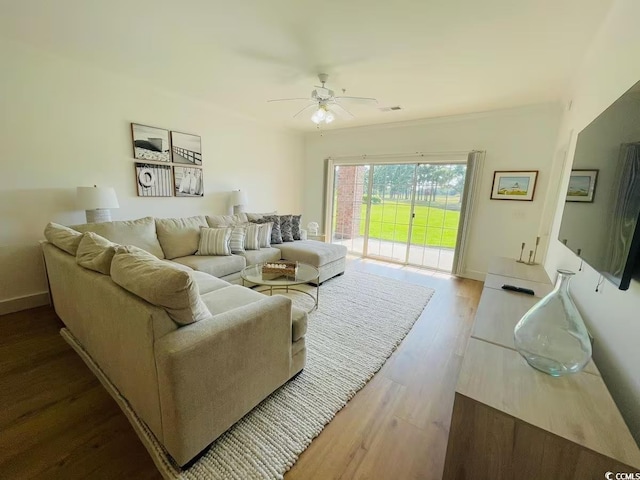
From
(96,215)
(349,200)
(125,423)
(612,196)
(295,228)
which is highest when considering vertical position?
(612,196)

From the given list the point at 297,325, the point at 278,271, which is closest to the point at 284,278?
the point at 278,271

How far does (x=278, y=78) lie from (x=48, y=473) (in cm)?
337

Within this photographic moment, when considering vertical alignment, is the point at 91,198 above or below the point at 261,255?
above

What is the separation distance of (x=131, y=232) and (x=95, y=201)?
43 cm

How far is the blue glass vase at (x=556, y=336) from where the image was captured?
0.99 meters

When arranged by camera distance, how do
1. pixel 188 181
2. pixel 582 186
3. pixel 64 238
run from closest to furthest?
pixel 582 186 → pixel 64 238 → pixel 188 181

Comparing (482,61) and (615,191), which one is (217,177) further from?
(615,191)

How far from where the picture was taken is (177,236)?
3102mm

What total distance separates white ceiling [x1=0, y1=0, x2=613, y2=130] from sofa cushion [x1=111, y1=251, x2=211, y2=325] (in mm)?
1782

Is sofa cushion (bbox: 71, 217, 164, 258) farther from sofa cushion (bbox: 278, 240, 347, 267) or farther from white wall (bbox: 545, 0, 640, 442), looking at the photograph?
white wall (bbox: 545, 0, 640, 442)

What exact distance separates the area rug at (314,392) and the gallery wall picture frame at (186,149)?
271 centimetres

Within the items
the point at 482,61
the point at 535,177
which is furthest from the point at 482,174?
the point at 482,61

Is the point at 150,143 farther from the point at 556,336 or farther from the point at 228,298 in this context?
the point at 556,336

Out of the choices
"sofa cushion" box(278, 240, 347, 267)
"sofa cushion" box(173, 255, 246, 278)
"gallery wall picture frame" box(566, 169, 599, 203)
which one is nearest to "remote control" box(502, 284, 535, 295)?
"gallery wall picture frame" box(566, 169, 599, 203)
